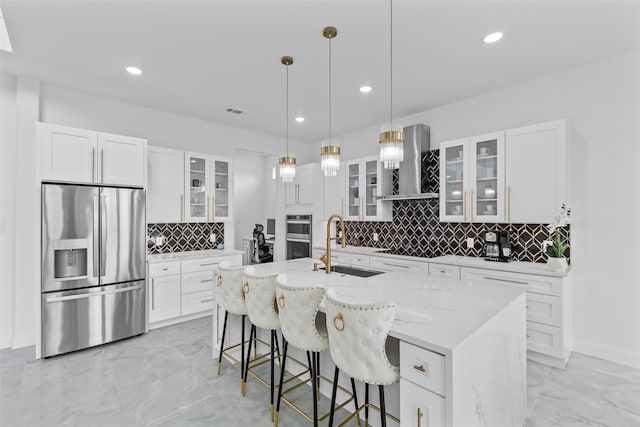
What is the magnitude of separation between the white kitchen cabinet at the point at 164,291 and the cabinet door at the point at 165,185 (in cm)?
69

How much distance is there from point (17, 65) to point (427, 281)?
4.39m

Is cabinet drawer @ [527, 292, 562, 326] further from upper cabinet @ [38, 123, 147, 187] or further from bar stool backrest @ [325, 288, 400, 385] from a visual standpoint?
upper cabinet @ [38, 123, 147, 187]

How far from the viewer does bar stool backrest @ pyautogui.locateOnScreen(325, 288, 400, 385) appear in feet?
4.53

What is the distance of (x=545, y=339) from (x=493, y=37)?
2.74 m

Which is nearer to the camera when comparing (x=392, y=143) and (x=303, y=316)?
(x=303, y=316)

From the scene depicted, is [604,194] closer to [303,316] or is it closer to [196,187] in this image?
[303,316]

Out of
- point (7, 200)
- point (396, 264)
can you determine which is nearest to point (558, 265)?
point (396, 264)

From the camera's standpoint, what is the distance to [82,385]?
249cm

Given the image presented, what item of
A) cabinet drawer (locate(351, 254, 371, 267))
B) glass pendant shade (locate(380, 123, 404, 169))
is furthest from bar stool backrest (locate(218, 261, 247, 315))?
cabinet drawer (locate(351, 254, 371, 267))

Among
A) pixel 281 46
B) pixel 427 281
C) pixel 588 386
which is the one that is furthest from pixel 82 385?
pixel 588 386

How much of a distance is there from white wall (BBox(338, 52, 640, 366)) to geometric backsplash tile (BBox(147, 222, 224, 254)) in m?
4.39

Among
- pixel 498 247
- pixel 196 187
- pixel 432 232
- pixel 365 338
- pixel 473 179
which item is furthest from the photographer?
pixel 196 187

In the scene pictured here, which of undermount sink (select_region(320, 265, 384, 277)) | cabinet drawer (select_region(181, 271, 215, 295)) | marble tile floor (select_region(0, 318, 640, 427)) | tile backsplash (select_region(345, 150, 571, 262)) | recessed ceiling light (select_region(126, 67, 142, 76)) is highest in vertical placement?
recessed ceiling light (select_region(126, 67, 142, 76))

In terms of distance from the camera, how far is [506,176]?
3.22 metres
